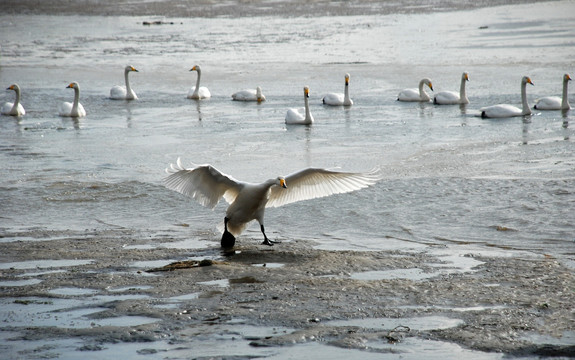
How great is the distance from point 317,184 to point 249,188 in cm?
84

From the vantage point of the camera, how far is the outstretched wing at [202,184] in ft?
28.5

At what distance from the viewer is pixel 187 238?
8688 mm

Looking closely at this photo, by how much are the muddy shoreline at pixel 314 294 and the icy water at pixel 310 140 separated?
36 centimetres

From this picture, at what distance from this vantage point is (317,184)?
29.4ft

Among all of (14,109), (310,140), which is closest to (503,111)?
(310,140)

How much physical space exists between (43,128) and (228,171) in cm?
601

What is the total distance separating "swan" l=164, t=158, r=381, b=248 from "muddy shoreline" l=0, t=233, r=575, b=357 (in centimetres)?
45

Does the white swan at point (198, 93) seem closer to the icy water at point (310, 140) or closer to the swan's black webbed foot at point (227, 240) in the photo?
the icy water at point (310, 140)

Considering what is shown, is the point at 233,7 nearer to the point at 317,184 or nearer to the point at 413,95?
the point at 413,95

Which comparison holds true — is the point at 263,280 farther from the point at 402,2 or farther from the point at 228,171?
the point at 402,2

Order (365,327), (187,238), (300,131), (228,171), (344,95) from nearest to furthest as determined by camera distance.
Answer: (365,327) < (187,238) < (228,171) < (300,131) < (344,95)

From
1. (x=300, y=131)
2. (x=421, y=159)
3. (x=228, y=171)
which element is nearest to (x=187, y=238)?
(x=228, y=171)

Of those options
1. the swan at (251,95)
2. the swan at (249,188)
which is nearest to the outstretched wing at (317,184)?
the swan at (249,188)

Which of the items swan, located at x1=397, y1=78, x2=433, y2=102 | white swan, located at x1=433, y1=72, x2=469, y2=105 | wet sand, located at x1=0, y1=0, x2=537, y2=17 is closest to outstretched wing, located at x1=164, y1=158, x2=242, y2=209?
swan, located at x1=397, y1=78, x2=433, y2=102
